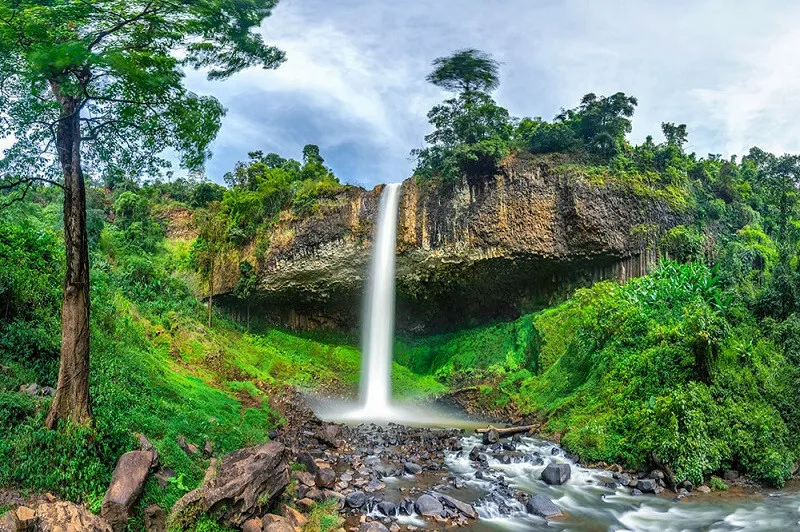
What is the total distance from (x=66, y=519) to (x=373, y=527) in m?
3.65

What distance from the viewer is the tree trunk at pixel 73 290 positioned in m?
6.47

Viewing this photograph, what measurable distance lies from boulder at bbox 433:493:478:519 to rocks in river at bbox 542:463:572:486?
255 cm

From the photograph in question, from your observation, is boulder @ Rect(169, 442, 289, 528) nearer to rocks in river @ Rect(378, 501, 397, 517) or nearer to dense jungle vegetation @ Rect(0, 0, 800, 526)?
dense jungle vegetation @ Rect(0, 0, 800, 526)

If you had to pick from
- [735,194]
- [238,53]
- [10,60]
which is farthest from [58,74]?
[735,194]

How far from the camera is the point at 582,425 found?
479 inches

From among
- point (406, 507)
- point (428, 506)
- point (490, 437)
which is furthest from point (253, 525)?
point (490, 437)

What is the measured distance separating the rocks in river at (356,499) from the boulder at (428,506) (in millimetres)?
842

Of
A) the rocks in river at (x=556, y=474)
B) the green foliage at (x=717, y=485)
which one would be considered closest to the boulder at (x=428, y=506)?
the rocks in river at (x=556, y=474)

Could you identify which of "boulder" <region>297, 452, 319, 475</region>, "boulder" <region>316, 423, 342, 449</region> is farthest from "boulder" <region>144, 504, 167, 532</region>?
"boulder" <region>316, 423, 342, 449</region>

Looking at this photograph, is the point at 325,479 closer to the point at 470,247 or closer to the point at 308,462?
the point at 308,462

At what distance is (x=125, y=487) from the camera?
18.8 ft

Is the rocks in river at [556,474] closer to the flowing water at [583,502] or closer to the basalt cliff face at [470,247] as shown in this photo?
the flowing water at [583,502]

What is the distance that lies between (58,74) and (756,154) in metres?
40.1

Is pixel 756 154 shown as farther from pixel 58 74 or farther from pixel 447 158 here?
pixel 58 74
